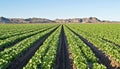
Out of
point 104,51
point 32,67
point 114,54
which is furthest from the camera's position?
point 104,51

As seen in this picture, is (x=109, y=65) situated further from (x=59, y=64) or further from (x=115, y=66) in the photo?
(x=59, y=64)

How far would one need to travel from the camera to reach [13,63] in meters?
16.2

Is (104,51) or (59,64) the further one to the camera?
(104,51)

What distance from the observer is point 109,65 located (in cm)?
1606

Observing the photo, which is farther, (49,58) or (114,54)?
(114,54)

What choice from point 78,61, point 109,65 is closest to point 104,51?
point 109,65

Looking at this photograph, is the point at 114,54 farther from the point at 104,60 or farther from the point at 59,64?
the point at 59,64

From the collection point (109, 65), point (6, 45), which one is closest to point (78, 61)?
point (109, 65)

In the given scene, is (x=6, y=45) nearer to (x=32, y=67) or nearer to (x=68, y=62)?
(x=68, y=62)

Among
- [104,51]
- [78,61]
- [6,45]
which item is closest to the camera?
[78,61]

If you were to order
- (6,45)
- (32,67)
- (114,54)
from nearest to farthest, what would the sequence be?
1. (32,67)
2. (114,54)
3. (6,45)

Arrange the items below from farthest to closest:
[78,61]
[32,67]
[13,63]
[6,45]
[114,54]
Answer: [6,45], [114,54], [13,63], [78,61], [32,67]

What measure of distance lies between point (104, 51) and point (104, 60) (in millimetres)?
3884

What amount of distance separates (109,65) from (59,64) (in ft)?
11.1
